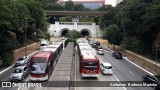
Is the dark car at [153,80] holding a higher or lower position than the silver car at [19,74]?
lower

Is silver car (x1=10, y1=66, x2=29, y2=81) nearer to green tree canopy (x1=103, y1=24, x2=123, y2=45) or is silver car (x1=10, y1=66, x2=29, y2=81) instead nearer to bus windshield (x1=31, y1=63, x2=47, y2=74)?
bus windshield (x1=31, y1=63, x2=47, y2=74)

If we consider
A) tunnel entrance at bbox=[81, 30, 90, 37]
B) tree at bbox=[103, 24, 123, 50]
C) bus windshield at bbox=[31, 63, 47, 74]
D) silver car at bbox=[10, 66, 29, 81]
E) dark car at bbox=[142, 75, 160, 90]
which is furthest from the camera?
tunnel entrance at bbox=[81, 30, 90, 37]

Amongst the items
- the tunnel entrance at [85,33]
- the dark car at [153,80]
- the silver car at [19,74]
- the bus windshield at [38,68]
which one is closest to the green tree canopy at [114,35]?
the dark car at [153,80]

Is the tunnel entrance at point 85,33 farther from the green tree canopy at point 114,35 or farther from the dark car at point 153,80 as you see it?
the dark car at point 153,80

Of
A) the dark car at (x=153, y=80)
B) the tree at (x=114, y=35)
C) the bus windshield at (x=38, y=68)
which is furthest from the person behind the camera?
the tree at (x=114, y=35)

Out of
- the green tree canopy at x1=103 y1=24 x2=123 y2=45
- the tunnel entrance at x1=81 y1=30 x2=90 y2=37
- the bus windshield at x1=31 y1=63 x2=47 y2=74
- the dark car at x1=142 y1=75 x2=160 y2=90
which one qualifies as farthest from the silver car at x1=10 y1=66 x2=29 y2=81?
the tunnel entrance at x1=81 y1=30 x2=90 y2=37

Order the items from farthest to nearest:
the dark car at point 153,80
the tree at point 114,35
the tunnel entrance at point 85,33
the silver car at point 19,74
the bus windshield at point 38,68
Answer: the tunnel entrance at point 85,33, the tree at point 114,35, the silver car at point 19,74, the bus windshield at point 38,68, the dark car at point 153,80

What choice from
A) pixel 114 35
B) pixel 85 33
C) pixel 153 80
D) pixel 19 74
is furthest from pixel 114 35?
pixel 85 33

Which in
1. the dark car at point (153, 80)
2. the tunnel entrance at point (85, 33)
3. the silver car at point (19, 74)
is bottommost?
the dark car at point (153, 80)

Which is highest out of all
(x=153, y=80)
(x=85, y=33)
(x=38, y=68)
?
(x=85, y=33)

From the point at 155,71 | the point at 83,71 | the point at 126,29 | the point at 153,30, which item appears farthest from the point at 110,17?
the point at 83,71

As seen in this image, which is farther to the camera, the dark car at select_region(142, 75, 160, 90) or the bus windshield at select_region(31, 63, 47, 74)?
the bus windshield at select_region(31, 63, 47, 74)

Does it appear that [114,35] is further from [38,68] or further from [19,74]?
[38,68]

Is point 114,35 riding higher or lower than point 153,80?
higher
